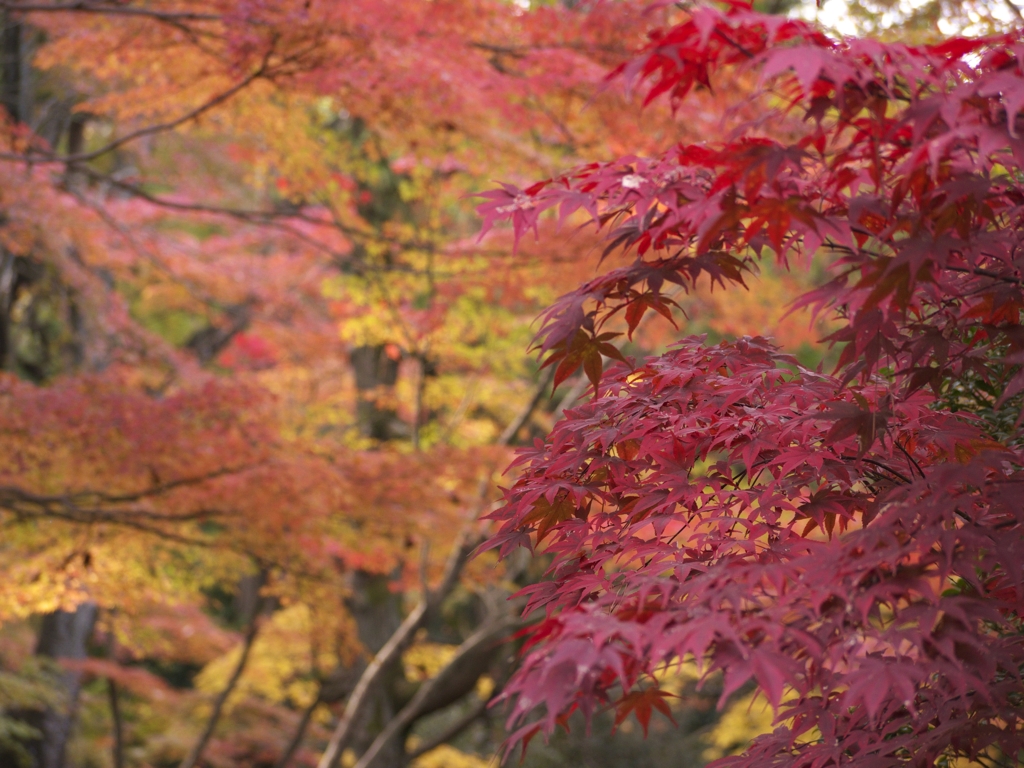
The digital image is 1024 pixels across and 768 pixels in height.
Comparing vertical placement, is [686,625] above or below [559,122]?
below

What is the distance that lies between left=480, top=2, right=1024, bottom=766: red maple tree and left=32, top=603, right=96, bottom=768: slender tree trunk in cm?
776

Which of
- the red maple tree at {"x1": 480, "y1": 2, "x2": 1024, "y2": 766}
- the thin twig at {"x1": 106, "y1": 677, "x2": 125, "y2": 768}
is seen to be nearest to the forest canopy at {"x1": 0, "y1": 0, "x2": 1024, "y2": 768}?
the red maple tree at {"x1": 480, "y1": 2, "x2": 1024, "y2": 766}

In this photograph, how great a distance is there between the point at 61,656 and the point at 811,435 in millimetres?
9381

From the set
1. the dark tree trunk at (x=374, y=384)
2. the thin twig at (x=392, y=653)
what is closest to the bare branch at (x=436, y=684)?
the thin twig at (x=392, y=653)

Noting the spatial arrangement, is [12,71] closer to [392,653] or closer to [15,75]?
[15,75]

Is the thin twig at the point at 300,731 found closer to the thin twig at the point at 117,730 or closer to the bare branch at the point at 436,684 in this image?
the bare branch at the point at 436,684

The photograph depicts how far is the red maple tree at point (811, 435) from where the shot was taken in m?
1.52

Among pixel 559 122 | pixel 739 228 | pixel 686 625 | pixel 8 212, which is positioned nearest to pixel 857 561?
pixel 686 625

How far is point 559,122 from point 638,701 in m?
4.94

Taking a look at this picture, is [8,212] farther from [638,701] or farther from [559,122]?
[638,701]

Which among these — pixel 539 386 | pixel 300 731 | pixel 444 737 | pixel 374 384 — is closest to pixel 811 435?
pixel 539 386

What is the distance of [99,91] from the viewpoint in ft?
28.8

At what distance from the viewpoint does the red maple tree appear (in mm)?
1517

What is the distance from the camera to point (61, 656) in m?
9.16
